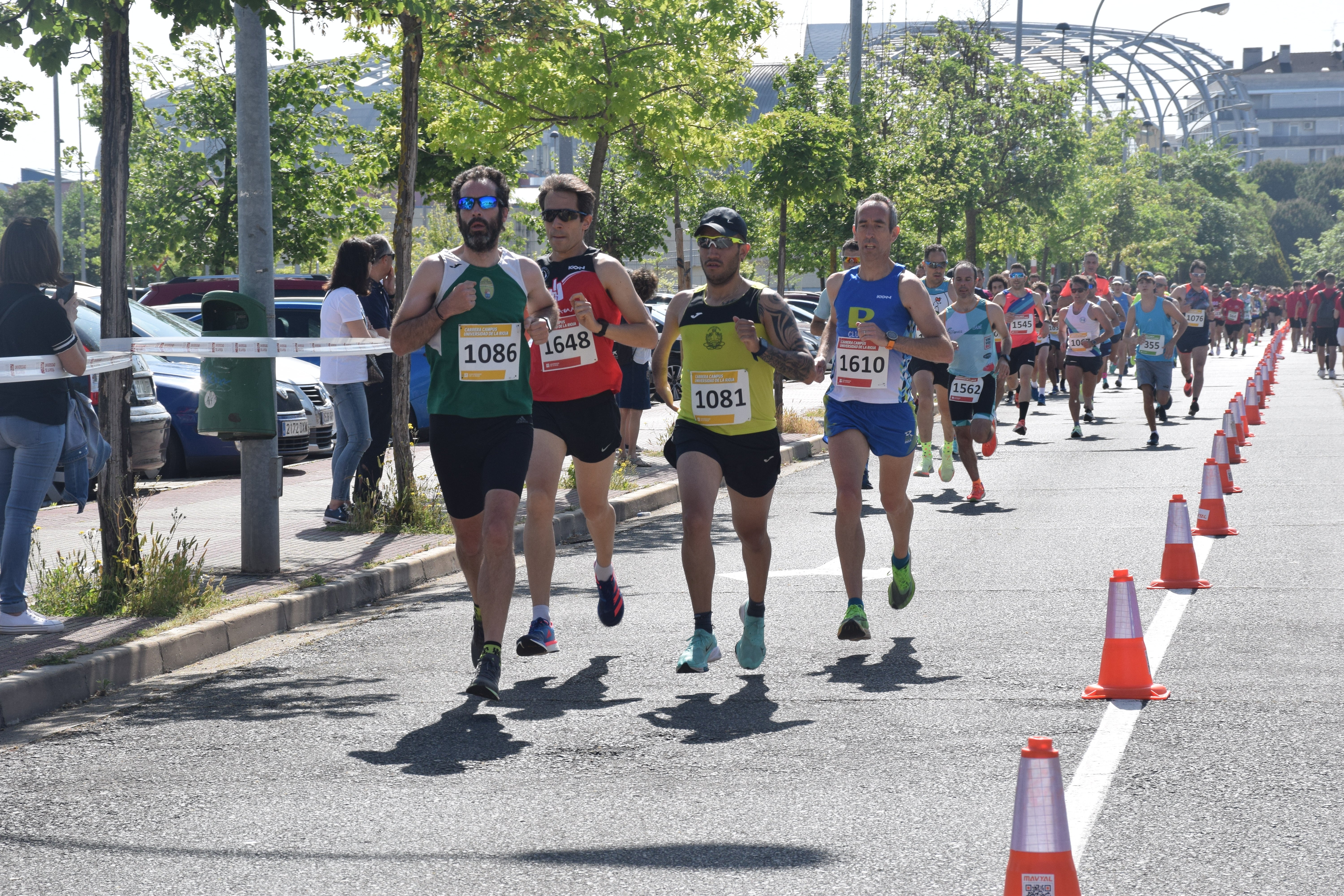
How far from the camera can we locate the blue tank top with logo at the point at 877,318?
773cm

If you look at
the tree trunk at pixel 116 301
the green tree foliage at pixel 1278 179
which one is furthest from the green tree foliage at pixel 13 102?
the green tree foliage at pixel 1278 179

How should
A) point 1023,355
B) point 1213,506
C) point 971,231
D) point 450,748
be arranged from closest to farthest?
1. point 450,748
2. point 1213,506
3. point 1023,355
4. point 971,231

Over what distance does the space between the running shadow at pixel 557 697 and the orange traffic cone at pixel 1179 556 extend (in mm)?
3555

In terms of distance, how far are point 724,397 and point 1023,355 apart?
46.4ft

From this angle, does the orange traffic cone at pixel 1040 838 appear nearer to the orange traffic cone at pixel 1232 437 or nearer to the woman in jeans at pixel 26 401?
the woman in jeans at pixel 26 401

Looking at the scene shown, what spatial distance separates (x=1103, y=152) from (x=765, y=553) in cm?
5558

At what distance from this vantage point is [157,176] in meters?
30.1

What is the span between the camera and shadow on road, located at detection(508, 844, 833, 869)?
426 centimetres

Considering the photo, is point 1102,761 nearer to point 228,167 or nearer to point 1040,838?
point 1040,838

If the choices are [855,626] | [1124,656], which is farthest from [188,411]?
[1124,656]

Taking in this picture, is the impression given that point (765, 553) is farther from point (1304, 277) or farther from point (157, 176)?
point (1304, 277)

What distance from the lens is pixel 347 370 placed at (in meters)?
10.9

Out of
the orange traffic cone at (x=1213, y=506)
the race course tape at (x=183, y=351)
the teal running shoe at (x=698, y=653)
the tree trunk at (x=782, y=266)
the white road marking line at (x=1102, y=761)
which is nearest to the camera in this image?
the white road marking line at (x=1102, y=761)

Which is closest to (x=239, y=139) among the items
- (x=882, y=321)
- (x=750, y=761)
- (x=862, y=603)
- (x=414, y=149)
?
(x=414, y=149)
